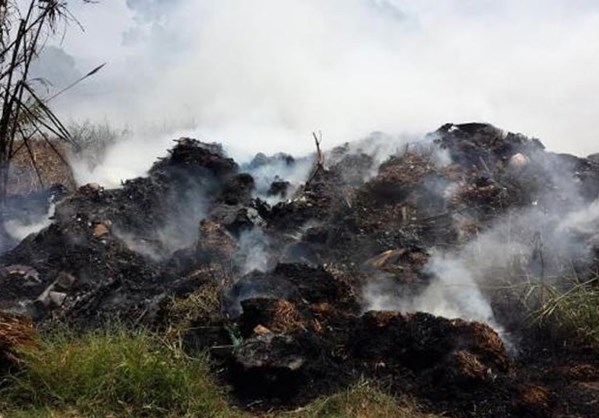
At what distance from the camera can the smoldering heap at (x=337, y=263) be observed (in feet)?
16.3

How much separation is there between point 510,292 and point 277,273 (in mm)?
2120

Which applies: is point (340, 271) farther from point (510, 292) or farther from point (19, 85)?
point (19, 85)

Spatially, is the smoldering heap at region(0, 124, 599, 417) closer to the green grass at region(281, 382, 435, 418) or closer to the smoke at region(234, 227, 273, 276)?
the smoke at region(234, 227, 273, 276)

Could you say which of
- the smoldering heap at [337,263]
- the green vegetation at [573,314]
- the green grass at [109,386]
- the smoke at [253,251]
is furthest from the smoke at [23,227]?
the green vegetation at [573,314]

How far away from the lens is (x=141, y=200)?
975 centimetres

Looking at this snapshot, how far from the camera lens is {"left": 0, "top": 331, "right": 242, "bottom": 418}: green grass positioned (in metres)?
4.41

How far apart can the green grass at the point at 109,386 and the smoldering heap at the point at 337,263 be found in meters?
0.39

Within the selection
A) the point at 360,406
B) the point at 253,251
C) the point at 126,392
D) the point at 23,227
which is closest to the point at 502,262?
the point at 253,251

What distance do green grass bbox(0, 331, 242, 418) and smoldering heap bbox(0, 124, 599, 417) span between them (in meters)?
0.39

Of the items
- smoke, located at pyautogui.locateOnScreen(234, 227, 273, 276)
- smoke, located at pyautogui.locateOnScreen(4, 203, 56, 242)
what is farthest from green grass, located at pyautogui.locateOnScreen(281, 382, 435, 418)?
smoke, located at pyautogui.locateOnScreen(4, 203, 56, 242)

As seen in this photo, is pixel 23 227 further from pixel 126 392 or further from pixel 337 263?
pixel 126 392

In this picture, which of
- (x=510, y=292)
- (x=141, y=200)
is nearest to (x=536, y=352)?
(x=510, y=292)

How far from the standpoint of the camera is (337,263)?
7.59m

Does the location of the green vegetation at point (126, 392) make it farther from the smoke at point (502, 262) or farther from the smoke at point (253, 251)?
the smoke at point (253, 251)
